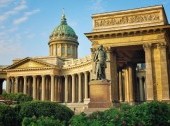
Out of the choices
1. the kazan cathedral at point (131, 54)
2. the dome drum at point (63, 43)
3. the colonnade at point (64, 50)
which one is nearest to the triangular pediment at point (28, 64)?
the kazan cathedral at point (131, 54)

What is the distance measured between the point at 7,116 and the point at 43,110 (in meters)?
3.34

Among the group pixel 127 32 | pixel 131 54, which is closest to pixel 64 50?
pixel 131 54

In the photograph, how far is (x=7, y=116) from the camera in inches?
1032

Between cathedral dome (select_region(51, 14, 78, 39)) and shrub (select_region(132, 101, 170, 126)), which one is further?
cathedral dome (select_region(51, 14, 78, 39))

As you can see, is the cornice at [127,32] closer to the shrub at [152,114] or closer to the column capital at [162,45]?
the column capital at [162,45]

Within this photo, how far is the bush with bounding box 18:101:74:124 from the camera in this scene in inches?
1077

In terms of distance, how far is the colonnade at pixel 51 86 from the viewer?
80.7m

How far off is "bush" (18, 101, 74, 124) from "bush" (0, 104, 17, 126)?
2.26 ft

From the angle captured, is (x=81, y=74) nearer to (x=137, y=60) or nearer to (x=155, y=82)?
(x=137, y=60)

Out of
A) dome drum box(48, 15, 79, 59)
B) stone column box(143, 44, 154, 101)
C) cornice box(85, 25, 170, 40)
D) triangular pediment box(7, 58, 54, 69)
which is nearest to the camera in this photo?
stone column box(143, 44, 154, 101)

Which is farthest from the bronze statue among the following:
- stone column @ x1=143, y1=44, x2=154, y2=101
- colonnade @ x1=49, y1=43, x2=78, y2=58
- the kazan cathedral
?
colonnade @ x1=49, y1=43, x2=78, y2=58

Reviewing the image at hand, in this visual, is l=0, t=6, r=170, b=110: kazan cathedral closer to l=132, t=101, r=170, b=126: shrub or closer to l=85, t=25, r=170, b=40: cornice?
l=85, t=25, r=170, b=40: cornice

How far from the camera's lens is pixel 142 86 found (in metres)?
79.6

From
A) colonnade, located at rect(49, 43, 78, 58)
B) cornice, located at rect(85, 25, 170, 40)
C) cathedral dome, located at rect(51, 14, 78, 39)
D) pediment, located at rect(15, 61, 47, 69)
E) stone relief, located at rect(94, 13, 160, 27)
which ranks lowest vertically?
pediment, located at rect(15, 61, 47, 69)
